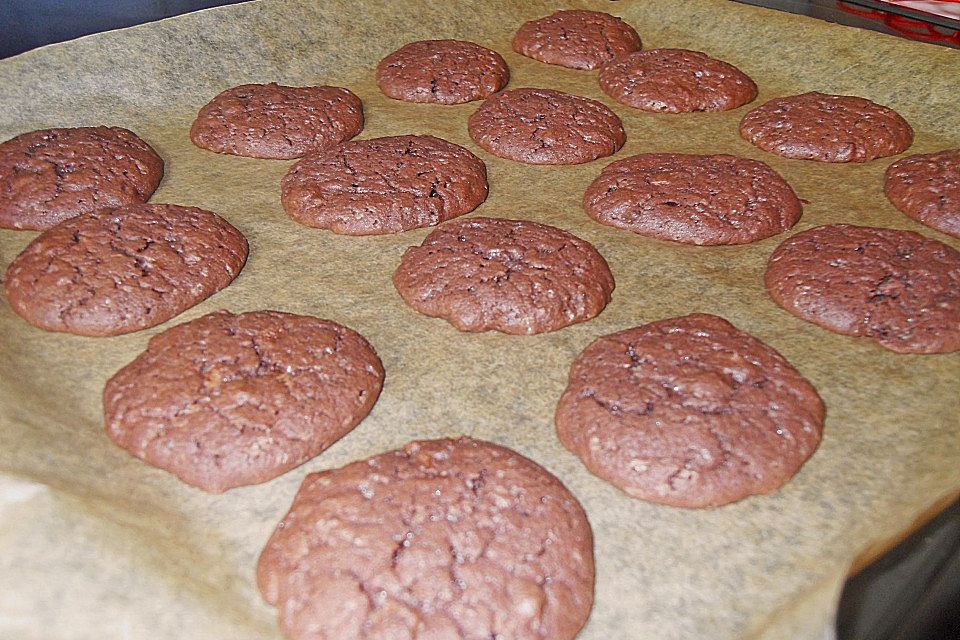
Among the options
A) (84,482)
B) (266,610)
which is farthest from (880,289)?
(84,482)

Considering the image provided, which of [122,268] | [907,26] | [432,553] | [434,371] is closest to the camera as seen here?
[432,553]

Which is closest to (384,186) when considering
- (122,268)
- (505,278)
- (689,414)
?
(505,278)

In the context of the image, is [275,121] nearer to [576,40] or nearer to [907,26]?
[576,40]

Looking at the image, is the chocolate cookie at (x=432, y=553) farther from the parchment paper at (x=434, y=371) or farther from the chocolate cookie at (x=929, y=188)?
the chocolate cookie at (x=929, y=188)

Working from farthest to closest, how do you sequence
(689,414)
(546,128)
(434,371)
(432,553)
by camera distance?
(546,128), (434,371), (689,414), (432,553)

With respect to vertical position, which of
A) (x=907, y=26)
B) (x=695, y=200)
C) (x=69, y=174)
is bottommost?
(x=69, y=174)

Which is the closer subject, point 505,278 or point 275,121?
point 505,278

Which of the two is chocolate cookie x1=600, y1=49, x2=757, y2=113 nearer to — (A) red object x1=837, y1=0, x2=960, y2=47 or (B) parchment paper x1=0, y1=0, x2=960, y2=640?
(B) parchment paper x1=0, y1=0, x2=960, y2=640

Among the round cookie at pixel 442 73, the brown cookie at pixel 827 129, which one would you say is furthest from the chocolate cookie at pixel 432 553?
the round cookie at pixel 442 73
